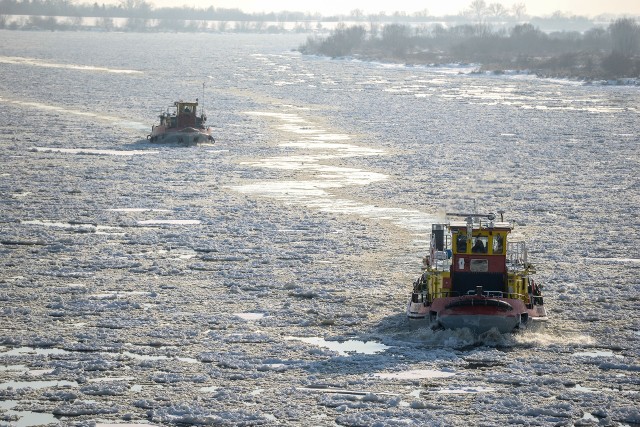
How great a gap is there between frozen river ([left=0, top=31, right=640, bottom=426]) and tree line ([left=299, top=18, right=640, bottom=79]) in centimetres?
5133

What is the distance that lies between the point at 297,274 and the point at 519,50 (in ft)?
432

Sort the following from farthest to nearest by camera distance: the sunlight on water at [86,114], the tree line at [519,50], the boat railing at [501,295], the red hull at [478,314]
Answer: the tree line at [519,50], the sunlight on water at [86,114], the boat railing at [501,295], the red hull at [478,314]

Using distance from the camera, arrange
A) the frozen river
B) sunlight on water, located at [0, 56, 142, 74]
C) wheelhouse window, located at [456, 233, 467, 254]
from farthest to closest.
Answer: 1. sunlight on water, located at [0, 56, 142, 74]
2. wheelhouse window, located at [456, 233, 467, 254]
3. the frozen river

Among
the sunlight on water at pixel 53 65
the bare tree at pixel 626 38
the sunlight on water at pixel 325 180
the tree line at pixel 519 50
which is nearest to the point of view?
the sunlight on water at pixel 325 180

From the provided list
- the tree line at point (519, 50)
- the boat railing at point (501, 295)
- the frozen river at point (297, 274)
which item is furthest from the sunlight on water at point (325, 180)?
the tree line at point (519, 50)

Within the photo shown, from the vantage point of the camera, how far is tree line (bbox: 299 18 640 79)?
101 m

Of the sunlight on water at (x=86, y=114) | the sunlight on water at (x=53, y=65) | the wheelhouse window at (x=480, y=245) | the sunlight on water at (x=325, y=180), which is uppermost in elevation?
the wheelhouse window at (x=480, y=245)

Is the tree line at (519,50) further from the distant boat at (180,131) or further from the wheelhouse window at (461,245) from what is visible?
the wheelhouse window at (461,245)

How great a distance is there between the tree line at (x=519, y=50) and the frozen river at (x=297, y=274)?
2021 inches

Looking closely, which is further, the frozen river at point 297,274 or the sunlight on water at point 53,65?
the sunlight on water at point 53,65

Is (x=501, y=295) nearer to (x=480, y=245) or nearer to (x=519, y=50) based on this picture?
(x=480, y=245)

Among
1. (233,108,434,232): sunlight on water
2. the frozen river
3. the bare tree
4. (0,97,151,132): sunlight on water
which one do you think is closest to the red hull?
the frozen river

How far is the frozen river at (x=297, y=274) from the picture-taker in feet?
48.5

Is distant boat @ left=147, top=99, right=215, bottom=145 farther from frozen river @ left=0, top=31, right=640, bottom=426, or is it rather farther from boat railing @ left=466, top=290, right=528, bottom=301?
boat railing @ left=466, top=290, right=528, bottom=301
